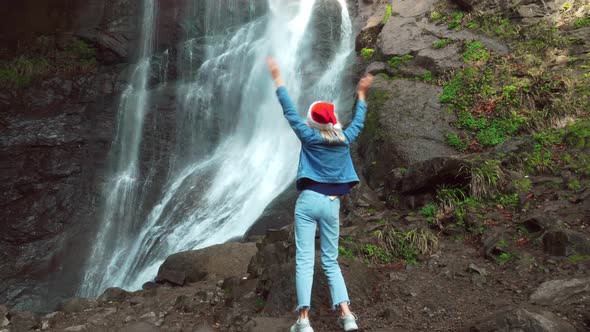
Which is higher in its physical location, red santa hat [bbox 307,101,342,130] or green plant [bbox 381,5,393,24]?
green plant [bbox 381,5,393,24]

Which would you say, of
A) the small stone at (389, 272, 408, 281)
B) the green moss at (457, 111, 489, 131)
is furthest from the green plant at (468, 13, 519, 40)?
the small stone at (389, 272, 408, 281)

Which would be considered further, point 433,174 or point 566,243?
point 433,174

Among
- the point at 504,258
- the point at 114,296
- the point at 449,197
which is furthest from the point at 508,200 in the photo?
the point at 114,296

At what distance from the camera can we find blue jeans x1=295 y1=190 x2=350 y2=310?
3.60 metres

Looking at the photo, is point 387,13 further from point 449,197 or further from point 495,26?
point 449,197

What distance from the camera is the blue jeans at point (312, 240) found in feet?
11.8

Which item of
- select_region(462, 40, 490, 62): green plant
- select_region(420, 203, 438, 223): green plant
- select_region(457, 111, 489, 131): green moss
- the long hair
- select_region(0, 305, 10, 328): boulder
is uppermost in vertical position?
select_region(462, 40, 490, 62): green plant

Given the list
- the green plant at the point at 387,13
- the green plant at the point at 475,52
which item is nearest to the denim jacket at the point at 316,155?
the green plant at the point at 475,52

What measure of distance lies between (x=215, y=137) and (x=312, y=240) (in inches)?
473

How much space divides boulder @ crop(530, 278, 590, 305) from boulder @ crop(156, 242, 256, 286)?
435cm

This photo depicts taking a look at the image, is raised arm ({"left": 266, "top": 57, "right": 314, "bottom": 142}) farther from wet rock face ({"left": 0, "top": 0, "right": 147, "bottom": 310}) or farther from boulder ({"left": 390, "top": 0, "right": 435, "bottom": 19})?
boulder ({"left": 390, "top": 0, "right": 435, "bottom": 19})

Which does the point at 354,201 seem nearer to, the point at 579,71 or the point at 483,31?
the point at 579,71

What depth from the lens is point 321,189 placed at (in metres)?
3.70

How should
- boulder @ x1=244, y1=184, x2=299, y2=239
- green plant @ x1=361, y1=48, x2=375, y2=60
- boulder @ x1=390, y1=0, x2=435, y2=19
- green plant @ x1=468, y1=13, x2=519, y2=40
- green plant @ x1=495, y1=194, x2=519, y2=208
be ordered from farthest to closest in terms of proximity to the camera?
boulder @ x1=390, y1=0, x2=435, y2=19 → green plant @ x1=361, y1=48, x2=375, y2=60 → green plant @ x1=468, y1=13, x2=519, y2=40 → boulder @ x1=244, y1=184, x2=299, y2=239 → green plant @ x1=495, y1=194, x2=519, y2=208
